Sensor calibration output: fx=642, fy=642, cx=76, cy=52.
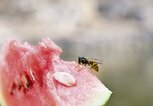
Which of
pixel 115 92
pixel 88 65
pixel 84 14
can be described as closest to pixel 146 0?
pixel 84 14

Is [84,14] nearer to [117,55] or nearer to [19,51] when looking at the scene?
[117,55]

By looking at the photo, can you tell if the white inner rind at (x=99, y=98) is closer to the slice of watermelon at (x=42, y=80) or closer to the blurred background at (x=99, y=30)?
the slice of watermelon at (x=42, y=80)

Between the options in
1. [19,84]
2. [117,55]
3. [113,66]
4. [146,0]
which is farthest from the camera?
[146,0]

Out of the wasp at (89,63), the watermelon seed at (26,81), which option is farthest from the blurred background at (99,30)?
the watermelon seed at (26,81)

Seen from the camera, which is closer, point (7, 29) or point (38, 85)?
point (38, 85)

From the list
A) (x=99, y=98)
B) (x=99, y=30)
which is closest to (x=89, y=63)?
(x=99, y=98)

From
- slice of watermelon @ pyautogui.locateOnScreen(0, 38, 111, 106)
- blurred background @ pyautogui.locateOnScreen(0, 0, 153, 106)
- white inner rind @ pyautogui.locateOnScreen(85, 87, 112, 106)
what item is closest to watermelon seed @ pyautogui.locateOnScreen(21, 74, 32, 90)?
slice of watermelon @ pyautogui.locateOnScreen(0, 38, 111, 106)

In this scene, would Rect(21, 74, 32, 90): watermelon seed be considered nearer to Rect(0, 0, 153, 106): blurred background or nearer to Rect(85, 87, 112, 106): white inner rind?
Rect(85, 87, 112, 106): white inner rind
